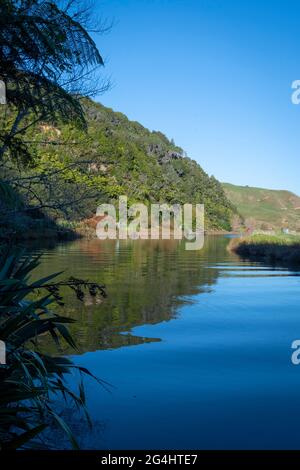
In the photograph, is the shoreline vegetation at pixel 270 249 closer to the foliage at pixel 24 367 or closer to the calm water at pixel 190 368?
the calm water at pixel 190 368

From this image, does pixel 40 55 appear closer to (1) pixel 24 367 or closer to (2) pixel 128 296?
(1) pixel 24 367

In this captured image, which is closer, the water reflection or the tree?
the tree

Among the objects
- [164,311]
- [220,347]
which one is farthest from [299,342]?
[164,311]

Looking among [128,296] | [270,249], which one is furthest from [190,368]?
[270,249]

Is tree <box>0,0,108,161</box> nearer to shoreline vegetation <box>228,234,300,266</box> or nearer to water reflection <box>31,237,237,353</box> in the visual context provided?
water reflection <box>31,237,237,353</box>

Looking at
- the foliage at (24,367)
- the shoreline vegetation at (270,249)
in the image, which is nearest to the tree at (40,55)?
the foliage at (24,367)

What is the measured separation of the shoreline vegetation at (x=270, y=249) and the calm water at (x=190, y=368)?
16.6m

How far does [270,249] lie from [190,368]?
98.7 feet

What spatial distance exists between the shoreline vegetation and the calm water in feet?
54.4

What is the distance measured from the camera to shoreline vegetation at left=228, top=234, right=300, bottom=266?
109 ft

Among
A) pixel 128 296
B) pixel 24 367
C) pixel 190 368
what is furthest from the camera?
pixel 128 296

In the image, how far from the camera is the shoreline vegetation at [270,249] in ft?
109

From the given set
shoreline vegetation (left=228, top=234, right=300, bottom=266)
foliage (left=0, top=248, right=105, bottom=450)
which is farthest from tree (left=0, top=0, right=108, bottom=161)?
shoreline vegetation (left=228, top=234, right=300, bottom=266)

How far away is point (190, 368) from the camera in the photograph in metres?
7.79
